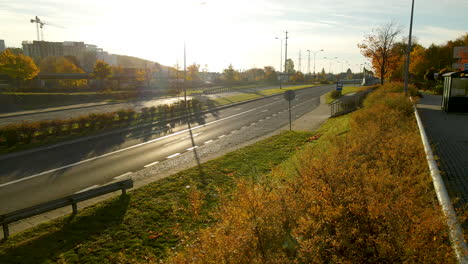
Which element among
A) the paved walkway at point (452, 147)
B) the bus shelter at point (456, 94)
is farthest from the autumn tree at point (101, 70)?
the bus shelter at point (456, 94)

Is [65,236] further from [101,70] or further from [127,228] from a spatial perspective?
[101,70]

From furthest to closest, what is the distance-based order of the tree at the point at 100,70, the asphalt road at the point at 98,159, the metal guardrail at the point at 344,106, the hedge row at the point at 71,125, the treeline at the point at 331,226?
1. the tree at the point at 100,70
2. the metal guardrail at the point at 344,106
3. the hedge row at the point at 71,125
4. the asphalt road at the point at 98,159
5. the treeline at the point at 331,226

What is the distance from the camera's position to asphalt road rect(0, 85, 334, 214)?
10.8 meters

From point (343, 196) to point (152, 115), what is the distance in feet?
77.7

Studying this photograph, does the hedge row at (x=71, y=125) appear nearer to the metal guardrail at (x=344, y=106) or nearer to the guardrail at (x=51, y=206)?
the guardrail at (x=51, y=206)

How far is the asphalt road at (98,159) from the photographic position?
10828 mm

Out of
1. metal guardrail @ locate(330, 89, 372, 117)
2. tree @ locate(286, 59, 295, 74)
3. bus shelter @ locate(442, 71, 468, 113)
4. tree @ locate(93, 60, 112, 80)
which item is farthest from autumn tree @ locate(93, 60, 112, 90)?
tree @ locate(286, 59, 295, 74)

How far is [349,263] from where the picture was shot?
3812 millimetres

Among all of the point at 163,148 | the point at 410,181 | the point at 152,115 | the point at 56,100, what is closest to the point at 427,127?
the point at 410,181

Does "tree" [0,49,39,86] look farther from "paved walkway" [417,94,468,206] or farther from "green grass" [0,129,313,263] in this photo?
"paved walkway" [417,94,468,206]

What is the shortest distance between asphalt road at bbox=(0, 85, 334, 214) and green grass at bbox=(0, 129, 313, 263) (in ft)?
8.86

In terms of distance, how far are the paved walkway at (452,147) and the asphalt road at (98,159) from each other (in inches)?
400

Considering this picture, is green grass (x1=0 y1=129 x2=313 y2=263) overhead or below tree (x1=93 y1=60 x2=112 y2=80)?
below

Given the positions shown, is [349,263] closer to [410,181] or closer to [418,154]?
[410,181]
